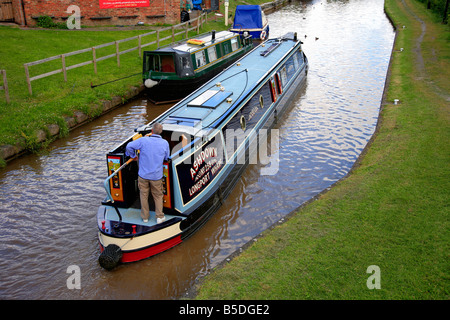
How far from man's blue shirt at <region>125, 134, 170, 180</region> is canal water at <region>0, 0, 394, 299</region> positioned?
1466 mm

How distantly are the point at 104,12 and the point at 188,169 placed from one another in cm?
1869

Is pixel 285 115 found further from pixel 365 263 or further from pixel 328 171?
pixel 365 263

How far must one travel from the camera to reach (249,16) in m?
22.9

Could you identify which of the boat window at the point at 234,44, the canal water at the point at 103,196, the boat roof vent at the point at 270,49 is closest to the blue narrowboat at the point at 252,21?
the boat window at the point at 234,44

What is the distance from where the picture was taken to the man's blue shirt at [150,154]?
6.11 metres

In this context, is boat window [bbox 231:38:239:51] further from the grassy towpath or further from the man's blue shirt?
the man's blue shirt

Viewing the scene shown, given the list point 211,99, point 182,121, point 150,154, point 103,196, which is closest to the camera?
point 150,154

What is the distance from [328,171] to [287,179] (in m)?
1.09

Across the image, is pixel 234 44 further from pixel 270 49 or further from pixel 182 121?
pixel 182 121

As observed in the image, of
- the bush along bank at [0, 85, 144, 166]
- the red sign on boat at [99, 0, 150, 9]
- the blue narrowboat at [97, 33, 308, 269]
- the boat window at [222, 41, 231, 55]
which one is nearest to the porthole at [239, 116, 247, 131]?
the blue narrowboat at [97, 33, 308, 269]

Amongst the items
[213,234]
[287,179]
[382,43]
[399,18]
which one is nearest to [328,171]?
[287,179]

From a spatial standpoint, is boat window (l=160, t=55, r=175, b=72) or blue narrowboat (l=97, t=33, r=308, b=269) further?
boat window (l=160, t=55, r=175, b=72)

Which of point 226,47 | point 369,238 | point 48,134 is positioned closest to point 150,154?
point 369,238

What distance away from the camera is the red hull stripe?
6354 millimetres
